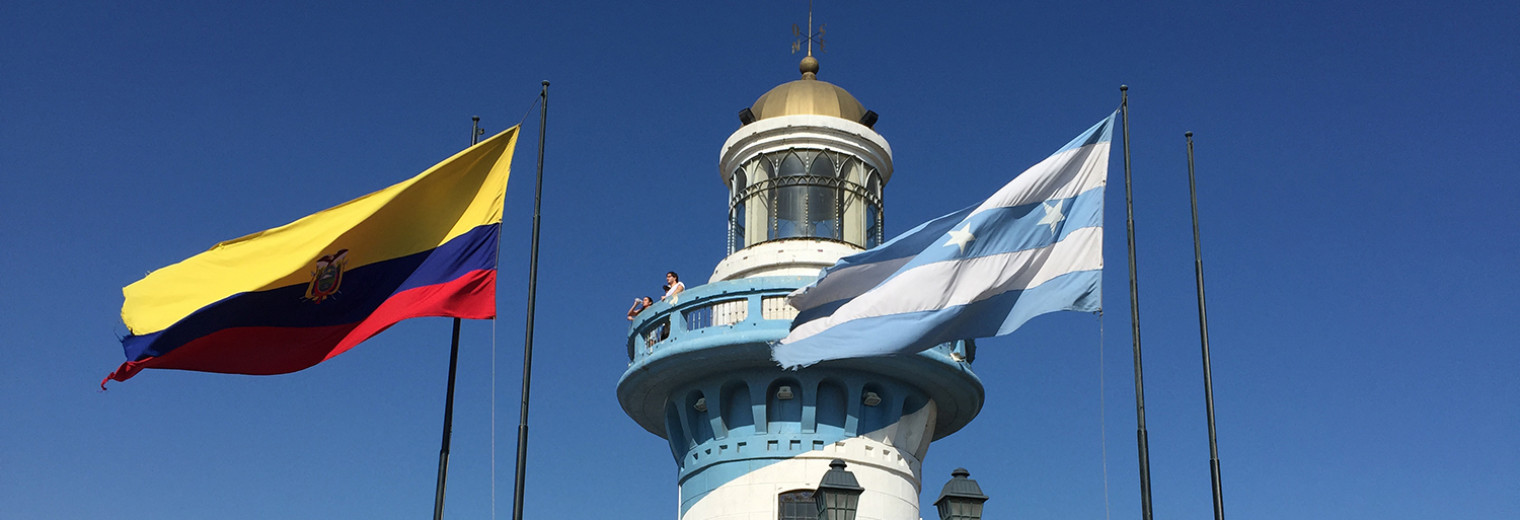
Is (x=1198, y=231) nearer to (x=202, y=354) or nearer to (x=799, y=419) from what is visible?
(x=799, y=419)

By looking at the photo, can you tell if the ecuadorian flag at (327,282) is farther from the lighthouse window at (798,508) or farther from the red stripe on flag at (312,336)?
the lighthouse window at (798,508)

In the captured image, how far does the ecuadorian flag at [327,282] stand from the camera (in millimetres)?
18391

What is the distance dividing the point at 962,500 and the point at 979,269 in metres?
3.60

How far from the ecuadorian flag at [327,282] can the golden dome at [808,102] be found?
10.3m

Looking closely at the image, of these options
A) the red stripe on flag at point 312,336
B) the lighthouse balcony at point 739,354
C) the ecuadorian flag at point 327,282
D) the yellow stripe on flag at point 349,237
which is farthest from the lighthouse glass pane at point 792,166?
the red stripe on flag at point 312,336

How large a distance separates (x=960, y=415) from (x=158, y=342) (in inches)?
572

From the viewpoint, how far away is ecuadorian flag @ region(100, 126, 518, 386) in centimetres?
1839

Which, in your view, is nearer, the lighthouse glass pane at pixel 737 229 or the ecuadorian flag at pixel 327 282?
the ecuadorian flag at pixel 327 282

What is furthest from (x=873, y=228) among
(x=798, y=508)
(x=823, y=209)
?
(x=798, y=508)

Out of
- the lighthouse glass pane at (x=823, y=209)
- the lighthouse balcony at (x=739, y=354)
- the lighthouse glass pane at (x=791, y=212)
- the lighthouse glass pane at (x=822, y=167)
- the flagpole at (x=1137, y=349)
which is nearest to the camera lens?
the flagpole at (x=1137, y=349)

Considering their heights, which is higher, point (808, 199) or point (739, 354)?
point (808, 199)

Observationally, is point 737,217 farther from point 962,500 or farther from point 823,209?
point 962,500

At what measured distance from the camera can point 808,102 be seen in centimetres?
2922

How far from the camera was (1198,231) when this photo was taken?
Answer: 20.5m
